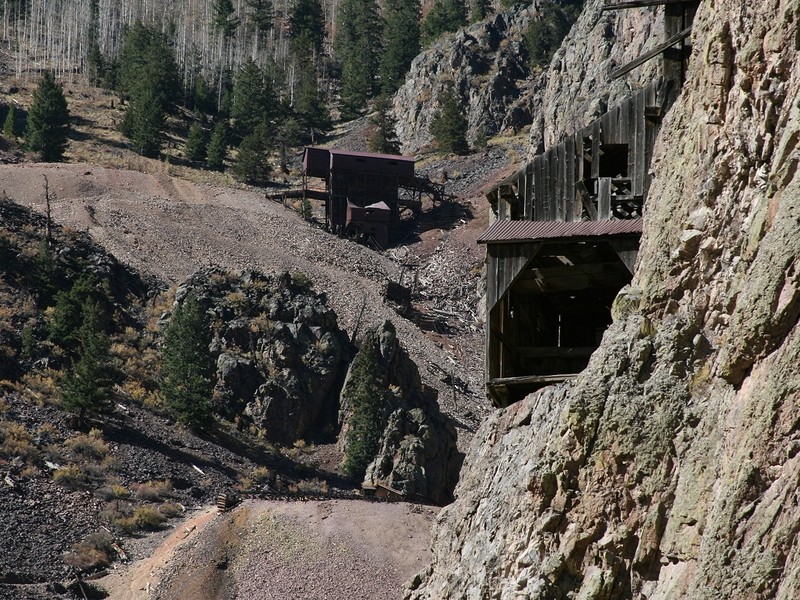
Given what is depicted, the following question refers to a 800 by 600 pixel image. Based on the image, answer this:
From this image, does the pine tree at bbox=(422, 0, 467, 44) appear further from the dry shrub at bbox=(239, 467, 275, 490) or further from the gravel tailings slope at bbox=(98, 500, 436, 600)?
the gravel tailings slope at bbox=(98, 500, 436, 600)

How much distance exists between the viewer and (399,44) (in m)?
136

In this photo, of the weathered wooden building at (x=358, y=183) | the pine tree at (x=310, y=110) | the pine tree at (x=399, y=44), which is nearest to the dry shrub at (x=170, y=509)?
the weathered wooden building at (x=358, y=183)

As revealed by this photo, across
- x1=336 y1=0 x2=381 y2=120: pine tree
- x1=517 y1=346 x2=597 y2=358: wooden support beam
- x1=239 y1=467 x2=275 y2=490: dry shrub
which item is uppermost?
x1=336 y1=0 x2=381 y2=120: pine tree

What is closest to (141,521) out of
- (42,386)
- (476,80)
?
(42,386)

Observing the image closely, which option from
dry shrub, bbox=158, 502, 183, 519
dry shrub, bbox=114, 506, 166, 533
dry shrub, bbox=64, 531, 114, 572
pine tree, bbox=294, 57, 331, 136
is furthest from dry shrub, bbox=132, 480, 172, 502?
pine tree, bbox=294, 57, 331, 136

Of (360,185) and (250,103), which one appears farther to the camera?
(250,103)

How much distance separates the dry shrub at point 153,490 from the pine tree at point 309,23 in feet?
326

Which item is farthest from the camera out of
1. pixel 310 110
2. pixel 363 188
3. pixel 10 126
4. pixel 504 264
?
pixel 310 110

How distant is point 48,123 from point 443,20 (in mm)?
55179

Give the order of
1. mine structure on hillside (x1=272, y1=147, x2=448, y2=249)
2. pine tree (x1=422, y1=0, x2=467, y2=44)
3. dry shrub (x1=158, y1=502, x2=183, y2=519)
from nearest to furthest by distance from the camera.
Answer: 1. dry shrub (x1=158, y1=502, x2=183, y2=519)
2. mine structure on hillside (x1=272, y1=147, x2=448, y2=249)
3. pine tree (x1=422, y1=0, x2=467, y2=44)

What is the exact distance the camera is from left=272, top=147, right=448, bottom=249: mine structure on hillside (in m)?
92.1

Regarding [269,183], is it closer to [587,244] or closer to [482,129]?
[482,129]

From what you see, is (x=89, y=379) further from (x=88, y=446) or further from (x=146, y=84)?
(x=146, y=84)

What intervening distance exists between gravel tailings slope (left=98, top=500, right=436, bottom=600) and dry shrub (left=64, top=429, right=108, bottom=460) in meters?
7.71
